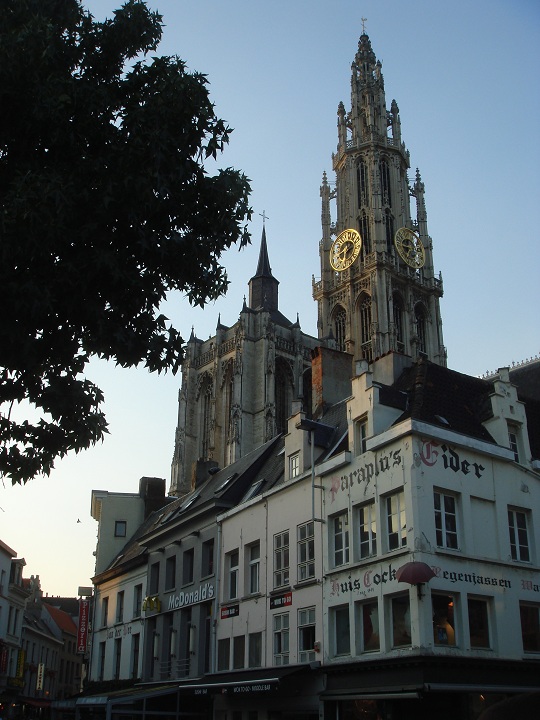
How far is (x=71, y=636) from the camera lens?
7369 centimetres

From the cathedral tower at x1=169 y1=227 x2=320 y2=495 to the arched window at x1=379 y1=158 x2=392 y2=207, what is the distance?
66.8ft

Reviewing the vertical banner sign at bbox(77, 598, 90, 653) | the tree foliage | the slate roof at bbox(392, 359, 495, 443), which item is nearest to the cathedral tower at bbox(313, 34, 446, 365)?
the vertical banner sign at bbox(77, 598, 90, 653)

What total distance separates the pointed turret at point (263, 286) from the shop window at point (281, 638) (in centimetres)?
7821

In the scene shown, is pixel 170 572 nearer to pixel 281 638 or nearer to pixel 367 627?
pixel 281 638

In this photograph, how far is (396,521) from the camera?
69.6 feet

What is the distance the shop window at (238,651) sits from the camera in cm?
2636

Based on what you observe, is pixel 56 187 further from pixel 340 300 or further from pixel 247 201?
pixel 340 300

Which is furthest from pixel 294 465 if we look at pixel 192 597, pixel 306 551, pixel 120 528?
pixel 120 528

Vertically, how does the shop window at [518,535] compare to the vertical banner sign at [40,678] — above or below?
above

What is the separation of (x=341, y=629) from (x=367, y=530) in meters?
2.71

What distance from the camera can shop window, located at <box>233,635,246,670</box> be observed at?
86.5ft

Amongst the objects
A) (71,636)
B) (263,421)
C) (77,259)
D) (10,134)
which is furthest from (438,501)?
(263,421)

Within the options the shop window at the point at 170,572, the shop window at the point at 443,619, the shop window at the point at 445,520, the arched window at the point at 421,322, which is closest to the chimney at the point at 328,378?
the shop window at the point at 170,572

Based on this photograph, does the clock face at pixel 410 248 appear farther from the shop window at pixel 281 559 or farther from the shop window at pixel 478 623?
the shop window at pixel 478 623
